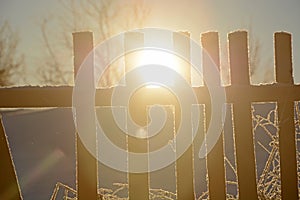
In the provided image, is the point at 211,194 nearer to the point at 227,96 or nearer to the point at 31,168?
the point at 227,96

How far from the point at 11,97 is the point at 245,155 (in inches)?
58.9

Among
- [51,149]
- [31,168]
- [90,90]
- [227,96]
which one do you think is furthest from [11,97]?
[51,149]

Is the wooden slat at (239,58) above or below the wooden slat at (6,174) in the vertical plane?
above

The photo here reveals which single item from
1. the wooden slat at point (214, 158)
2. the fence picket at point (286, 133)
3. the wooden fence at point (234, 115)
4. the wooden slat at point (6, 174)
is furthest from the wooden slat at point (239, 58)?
the wooden slat at point (6, 174)

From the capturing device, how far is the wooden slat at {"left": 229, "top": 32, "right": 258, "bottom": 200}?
→ 361 cm

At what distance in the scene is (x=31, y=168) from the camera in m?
16.3

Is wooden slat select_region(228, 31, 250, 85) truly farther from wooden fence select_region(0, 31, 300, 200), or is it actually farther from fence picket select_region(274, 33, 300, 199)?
fence picket select_region(274, 33, 300, 199)

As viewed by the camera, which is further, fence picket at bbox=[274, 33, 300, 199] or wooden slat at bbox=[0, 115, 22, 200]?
fence picket at bbox=[274, 33, 300, 199]

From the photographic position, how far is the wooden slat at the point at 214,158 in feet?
11.7

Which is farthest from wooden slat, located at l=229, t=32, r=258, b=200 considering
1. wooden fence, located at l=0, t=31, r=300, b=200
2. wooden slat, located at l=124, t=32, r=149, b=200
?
wooden slat, located at l=124, t=32, r=149, b=200

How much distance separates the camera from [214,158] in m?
3.57

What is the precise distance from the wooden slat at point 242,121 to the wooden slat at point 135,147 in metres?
0.62

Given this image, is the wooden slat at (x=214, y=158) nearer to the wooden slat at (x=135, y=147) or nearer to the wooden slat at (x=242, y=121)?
the wooden slat at (x=242, y=121)

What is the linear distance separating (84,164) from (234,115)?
1.00 metres
